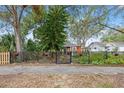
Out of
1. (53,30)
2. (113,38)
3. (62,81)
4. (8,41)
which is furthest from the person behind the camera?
(113,38)

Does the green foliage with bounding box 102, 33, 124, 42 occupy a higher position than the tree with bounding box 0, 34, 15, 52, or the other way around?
the green foliage with bounding box 102, 33, 124, 42

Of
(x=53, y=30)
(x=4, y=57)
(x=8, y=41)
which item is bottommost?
(x=4, y=57)

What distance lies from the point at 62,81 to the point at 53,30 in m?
11.3

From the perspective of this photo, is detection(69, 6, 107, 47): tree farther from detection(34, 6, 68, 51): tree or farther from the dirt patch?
the dirt patch

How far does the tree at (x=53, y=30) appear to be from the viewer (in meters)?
19.3

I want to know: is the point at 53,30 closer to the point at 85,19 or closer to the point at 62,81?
the point at 85,19

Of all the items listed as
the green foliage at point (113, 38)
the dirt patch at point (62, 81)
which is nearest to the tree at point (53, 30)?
the dirt patch at point (62, 81)

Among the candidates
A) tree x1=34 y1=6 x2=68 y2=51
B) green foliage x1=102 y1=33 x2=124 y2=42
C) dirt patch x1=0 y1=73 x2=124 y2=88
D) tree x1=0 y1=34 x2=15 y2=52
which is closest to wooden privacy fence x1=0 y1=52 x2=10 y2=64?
tree x1=34 y1=6 x2=68 y2=51

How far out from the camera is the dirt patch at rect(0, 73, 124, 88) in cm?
791

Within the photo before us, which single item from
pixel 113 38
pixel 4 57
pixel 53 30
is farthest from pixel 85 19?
pixel 113 38

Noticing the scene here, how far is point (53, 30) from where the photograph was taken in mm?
19312

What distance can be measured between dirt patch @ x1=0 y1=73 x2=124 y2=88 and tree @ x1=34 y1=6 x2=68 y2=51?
413 inches

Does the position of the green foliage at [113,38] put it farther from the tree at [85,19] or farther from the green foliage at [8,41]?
the green foliage at [8,41]
